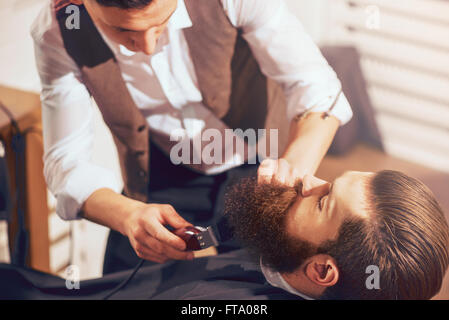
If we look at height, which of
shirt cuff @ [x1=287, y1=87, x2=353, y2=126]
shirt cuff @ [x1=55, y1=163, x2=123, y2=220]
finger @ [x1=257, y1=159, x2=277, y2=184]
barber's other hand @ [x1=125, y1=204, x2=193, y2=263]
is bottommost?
barber's other hand @ [x1=125, y1=204, x2=193, y2=263]

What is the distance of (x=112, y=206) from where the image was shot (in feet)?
2.77

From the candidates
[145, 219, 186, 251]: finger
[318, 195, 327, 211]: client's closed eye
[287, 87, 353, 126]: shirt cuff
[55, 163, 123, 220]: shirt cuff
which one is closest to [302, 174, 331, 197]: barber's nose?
[318, 195, 327, 211]: client's closed eye

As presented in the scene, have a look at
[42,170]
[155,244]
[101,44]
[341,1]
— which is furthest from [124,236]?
[341,1]

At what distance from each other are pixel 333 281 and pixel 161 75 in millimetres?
426

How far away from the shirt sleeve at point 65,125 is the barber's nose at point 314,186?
325 millimetres

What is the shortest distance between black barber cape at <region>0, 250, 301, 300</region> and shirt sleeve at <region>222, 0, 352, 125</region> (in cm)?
28

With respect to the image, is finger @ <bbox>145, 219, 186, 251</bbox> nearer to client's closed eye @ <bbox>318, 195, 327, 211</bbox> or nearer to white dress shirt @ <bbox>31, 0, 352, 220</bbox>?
white dress shirt @ <bbox>31, 0, 352, 220</bbox>

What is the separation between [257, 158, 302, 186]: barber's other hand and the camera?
0.77 meters

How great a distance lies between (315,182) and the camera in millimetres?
737

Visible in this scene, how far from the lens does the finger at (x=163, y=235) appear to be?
79cm

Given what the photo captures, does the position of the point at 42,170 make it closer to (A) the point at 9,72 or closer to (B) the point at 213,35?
(A) the point at 9,72

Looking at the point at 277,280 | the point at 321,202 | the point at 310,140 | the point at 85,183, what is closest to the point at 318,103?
the point at 310,140

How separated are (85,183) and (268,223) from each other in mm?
321
